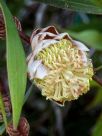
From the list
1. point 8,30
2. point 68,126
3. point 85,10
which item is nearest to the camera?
point 8,30

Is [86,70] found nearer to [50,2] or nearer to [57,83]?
[57,83]

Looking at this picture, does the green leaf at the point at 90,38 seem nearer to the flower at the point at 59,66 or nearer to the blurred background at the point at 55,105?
the blurred background at the point at 55,105

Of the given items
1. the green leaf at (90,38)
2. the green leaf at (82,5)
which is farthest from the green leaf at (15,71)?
the green leaf at (90,38)

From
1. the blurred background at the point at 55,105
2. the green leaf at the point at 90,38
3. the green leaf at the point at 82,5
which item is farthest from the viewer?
the blurred background at the point at 55,105

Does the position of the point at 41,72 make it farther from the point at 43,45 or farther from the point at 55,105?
the point at 55,105

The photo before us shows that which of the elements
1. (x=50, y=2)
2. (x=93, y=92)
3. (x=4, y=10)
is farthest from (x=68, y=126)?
(x=4, y=10)

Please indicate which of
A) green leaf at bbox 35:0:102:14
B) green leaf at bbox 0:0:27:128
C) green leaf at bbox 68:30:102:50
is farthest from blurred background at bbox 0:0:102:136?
green leaf at bbox 0:0:27:128
